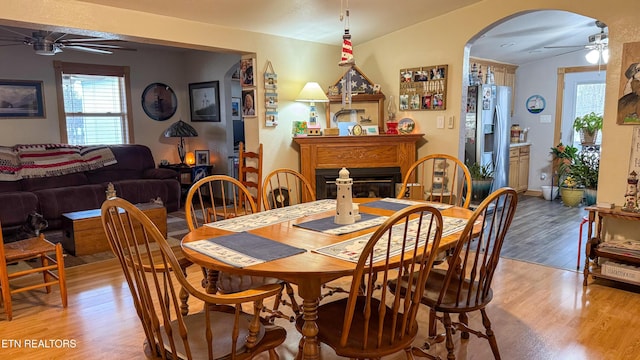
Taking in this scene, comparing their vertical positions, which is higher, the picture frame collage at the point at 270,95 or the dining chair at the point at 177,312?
the picture frame collage at the point at 270,95

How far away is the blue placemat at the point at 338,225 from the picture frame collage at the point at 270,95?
2.07 metres

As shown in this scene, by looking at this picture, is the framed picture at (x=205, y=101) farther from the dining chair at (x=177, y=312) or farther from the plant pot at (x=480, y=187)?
the dining chair at (x=177, y=312)

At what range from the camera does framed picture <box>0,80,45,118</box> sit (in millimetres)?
5465

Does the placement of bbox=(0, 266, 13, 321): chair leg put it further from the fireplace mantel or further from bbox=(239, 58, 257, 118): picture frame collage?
the fireplace mantel

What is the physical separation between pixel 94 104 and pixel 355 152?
3.95 meters

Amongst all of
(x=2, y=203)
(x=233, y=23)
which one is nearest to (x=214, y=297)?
(x=233, y=23)

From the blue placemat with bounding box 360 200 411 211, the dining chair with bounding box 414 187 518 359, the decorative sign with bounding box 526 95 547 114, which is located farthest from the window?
the decorative sign with bounding box 526 95 547 114

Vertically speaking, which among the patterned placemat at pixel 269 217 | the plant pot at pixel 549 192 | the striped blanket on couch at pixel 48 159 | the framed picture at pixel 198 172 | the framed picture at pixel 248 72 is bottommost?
the plant pot at pixel 549 192

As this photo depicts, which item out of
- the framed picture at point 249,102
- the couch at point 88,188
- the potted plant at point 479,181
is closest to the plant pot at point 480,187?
the potted plant at point 479,181

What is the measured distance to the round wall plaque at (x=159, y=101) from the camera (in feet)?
21.7

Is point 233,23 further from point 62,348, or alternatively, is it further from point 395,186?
point 62,348

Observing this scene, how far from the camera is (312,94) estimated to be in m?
4.39

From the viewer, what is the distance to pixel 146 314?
1549 millimetres

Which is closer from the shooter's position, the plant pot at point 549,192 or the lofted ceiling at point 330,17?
the lofted ceiling at point 330,17
